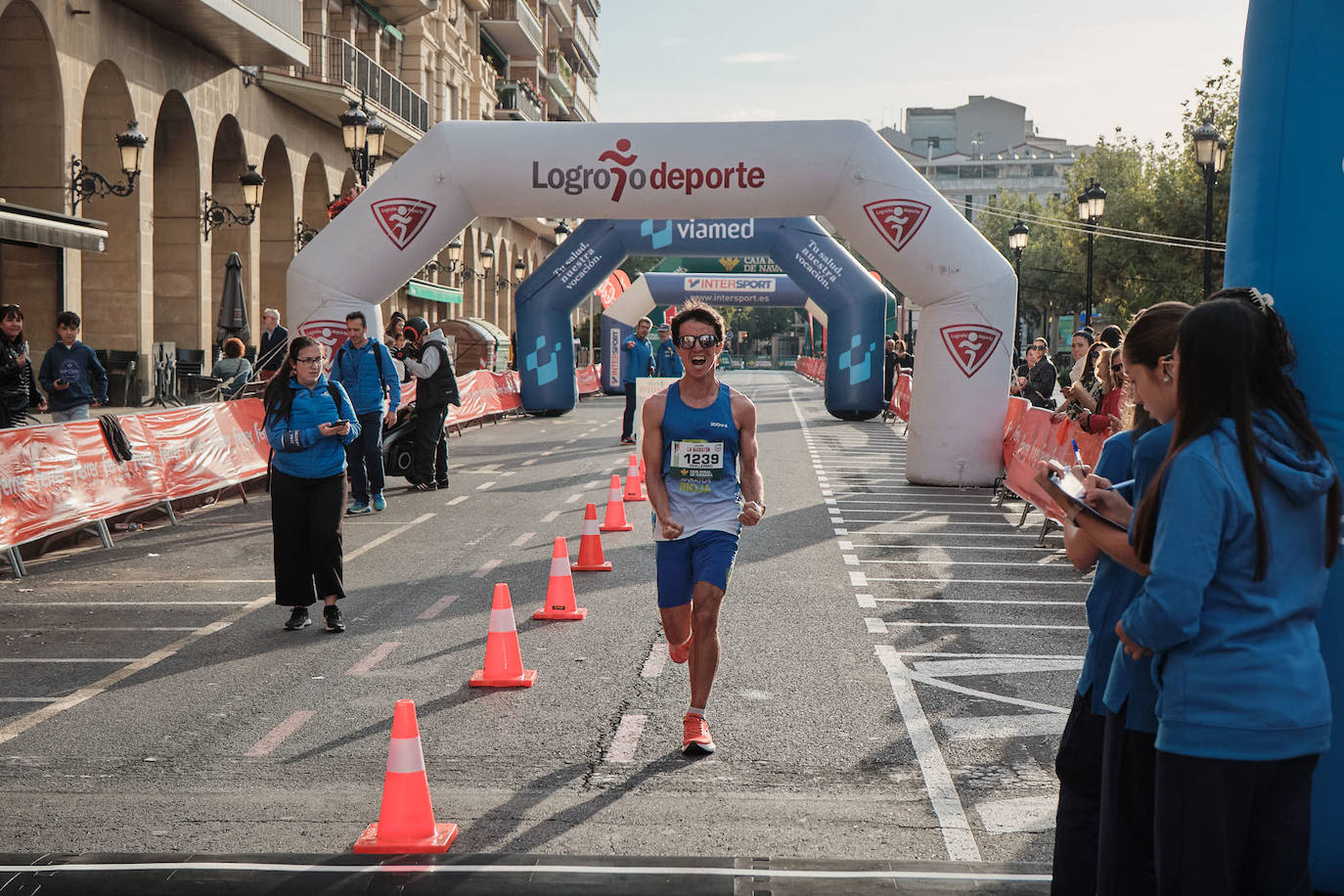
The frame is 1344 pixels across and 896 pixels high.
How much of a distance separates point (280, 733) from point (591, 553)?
4.79m

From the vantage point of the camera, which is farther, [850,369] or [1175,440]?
[850,369]

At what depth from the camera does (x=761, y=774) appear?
5.68 metres

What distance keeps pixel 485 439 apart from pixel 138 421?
12.0 meters

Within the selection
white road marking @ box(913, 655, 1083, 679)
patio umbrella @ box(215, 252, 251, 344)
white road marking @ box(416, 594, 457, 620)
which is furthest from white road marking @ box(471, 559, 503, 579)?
patio umbrella @ box(215, 252, 251, 344)

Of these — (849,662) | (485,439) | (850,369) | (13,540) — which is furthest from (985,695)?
(850,369)

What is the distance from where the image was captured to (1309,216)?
4.07 m

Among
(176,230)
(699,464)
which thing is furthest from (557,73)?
(699,464)

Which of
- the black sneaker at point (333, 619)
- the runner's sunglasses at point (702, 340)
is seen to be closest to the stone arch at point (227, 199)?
the black sneaker at point (333, 619)

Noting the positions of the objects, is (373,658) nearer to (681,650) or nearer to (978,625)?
(681,650)

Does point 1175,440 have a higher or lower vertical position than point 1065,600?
higher

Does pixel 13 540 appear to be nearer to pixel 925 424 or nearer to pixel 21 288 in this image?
pixel 925 424

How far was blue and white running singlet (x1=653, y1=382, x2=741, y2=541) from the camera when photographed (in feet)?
20.0

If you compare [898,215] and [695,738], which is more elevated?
[898,215]

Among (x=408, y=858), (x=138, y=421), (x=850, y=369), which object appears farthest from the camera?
(x=850, y=369)
